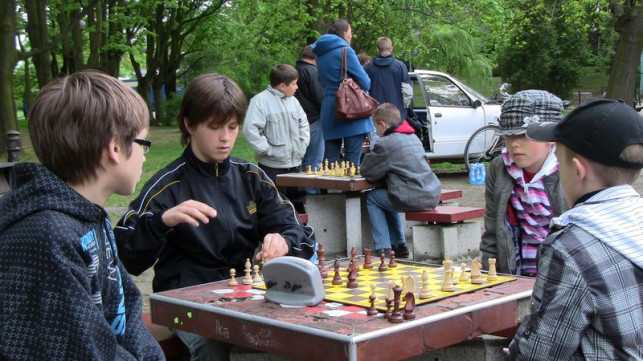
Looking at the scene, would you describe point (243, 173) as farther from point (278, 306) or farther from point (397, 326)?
point (397, 326)

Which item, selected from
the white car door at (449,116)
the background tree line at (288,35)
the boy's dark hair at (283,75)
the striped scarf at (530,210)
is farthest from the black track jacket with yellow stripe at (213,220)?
the background tree line at (288,35)

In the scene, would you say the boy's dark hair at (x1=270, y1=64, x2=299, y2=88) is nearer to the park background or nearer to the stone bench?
the stone bench

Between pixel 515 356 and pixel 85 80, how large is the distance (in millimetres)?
1604

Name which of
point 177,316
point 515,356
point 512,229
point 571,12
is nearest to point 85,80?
point 177,316

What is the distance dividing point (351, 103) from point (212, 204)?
17.8 feet

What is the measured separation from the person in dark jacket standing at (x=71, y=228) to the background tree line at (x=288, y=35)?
1646 centimetres

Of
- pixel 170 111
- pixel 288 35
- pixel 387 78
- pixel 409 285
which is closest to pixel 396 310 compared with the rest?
pixel 409 285

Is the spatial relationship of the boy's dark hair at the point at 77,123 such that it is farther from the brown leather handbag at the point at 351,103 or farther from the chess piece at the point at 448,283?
the brown leather handbag at the point at 351,103

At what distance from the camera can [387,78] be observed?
36.7 feet

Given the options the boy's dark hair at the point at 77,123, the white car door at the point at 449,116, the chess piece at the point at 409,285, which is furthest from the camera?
the white car door at the point at 449,116

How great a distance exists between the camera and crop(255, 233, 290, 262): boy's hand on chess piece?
3.68 metres

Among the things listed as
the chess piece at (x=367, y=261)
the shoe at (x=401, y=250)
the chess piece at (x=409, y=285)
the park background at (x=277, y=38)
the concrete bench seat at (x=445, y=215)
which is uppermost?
the park background at (x=277, y=38)

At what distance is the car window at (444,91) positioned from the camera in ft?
46.4

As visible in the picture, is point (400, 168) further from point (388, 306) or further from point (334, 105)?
point (388, 306)
